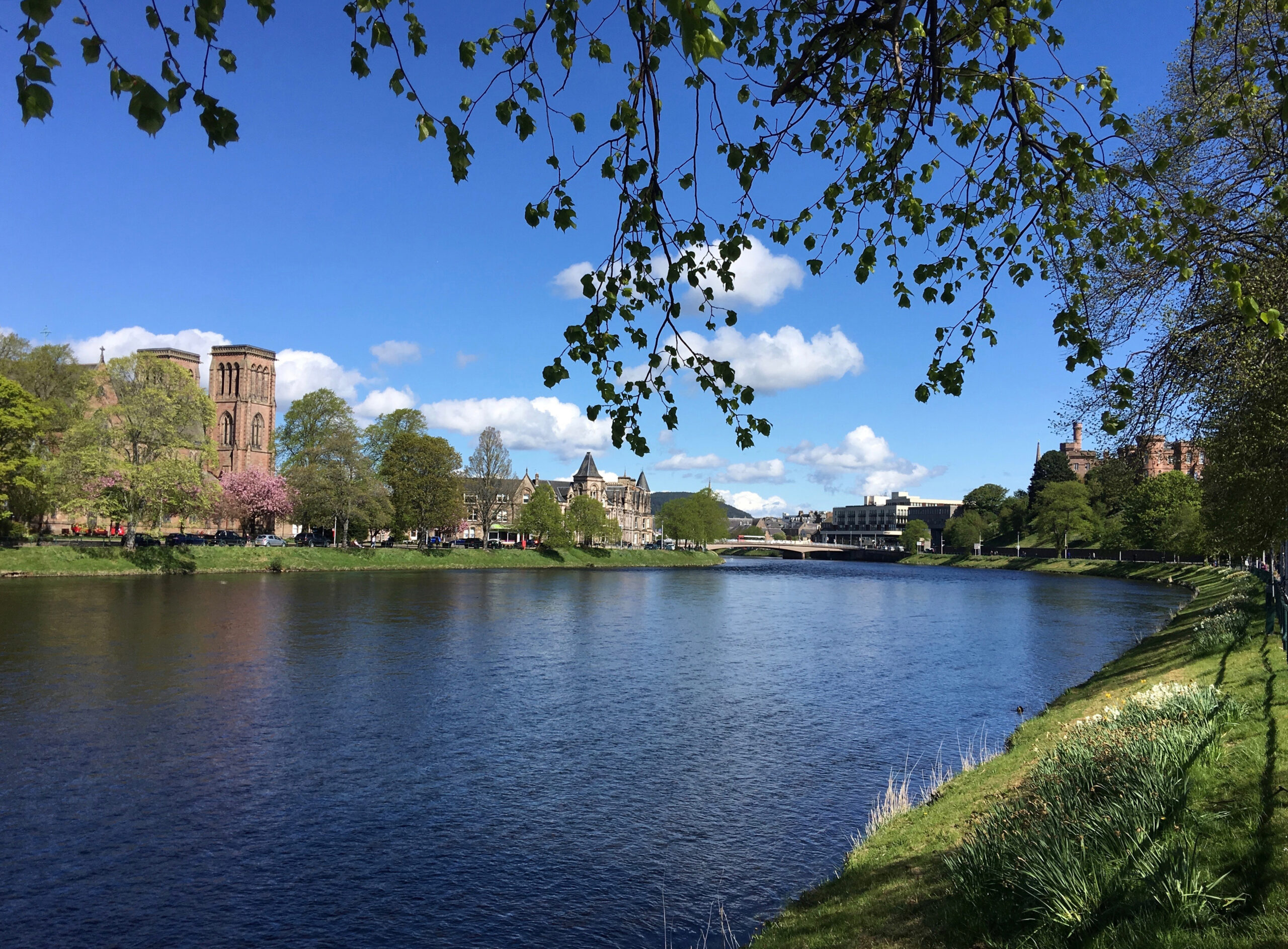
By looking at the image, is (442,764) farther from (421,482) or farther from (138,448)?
(421,482)

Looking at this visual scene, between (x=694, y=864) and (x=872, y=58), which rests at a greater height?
(x=872, y=58)

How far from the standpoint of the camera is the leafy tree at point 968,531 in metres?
176

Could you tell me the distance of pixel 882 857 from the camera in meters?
12.8

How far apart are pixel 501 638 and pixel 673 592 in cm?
3855

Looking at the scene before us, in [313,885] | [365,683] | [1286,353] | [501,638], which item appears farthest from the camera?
[501,638]

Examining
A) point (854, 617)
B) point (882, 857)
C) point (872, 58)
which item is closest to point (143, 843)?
point (882, 857)

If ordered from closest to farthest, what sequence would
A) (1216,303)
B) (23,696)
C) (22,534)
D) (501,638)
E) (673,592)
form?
(1216,303) → (23,696) → (501,638) → (22,534) → (673,592)

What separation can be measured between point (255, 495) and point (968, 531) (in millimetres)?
139538

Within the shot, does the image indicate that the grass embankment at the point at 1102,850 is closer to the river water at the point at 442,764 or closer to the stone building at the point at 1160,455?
the river water at the point at 442,764

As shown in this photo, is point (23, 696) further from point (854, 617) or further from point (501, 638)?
point (854, 617)

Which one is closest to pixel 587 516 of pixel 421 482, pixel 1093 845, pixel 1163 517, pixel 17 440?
pixel 421 482

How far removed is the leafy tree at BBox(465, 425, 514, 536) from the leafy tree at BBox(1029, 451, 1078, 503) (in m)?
108

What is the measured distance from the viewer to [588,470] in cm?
19525

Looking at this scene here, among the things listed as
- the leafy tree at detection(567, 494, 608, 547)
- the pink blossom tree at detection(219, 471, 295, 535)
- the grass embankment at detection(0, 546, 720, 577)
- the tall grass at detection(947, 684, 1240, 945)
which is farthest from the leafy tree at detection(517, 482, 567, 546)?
the tall grass at detection(947, 684, 1240, 945)
